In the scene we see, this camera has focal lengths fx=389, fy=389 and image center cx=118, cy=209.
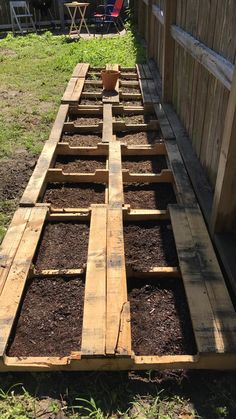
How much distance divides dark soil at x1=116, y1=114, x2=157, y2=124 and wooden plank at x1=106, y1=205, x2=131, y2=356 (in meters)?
2.64

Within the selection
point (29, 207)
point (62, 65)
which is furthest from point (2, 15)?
point (29, 207)

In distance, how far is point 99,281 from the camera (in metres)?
2.37

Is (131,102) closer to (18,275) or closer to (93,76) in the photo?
(93,76)

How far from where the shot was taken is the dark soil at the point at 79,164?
4079mm

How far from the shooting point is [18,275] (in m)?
2.46

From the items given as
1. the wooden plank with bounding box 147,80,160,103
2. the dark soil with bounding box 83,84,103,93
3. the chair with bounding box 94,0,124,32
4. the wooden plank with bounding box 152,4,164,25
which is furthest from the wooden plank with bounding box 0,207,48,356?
the chair with bounding box 94,0,124,32

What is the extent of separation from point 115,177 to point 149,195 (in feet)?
1.16

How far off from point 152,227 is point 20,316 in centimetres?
126

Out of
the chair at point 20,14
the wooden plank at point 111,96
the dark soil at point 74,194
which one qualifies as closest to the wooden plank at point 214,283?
the dark soil at point 74,194

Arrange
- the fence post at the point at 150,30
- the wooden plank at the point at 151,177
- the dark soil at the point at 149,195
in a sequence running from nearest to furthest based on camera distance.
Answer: the dark soil at the point at 149,195, the wooden plank at the point at 151,177, the fence post at the point at 150,30

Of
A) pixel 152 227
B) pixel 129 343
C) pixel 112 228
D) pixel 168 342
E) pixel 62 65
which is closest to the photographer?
pixel 129 343

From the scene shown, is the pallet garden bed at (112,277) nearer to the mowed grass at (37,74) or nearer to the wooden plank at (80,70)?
the mowed grass at (37,74)

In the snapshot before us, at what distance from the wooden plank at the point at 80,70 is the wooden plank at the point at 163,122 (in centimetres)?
215

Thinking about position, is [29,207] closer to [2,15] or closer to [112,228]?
[112,228]
